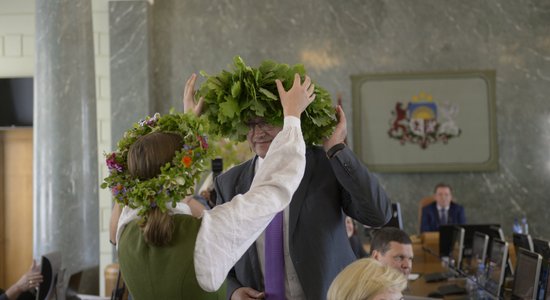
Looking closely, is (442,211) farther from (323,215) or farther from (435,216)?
(323,215)

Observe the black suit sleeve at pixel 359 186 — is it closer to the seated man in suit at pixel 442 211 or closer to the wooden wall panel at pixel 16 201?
the seated man in suit at pixel 442 211

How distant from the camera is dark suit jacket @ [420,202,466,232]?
9.28 meters

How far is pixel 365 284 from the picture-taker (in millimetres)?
2420

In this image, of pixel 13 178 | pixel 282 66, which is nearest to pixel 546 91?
pixel 13 178

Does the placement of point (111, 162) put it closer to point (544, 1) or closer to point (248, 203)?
point (248, 203)

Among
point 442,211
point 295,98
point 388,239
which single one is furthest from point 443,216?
point 295,98

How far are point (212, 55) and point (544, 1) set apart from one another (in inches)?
178

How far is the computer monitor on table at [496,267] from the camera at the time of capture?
5184 millimetres

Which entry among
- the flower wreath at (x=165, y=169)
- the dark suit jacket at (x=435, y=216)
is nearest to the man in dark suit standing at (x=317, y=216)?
the flower wreath at (x=165, y=169)

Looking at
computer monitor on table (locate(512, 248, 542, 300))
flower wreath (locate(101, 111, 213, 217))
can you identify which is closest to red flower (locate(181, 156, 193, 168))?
flower wreath (locate(101, 111, 213, 217))

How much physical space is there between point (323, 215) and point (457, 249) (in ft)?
15.0

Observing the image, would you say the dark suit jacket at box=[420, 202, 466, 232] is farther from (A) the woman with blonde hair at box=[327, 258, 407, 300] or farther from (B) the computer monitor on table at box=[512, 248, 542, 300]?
(A) the woman with blonde hair at box=[327, 258, 407, 300]

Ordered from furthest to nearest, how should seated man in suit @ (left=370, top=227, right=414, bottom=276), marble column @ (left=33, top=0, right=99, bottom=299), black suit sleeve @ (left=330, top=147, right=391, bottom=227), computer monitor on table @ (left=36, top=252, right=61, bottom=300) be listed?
marble column @ (left=33, top=0, right=99, bottom=299)
seated man in suit @ (left=370, top=227, right=414, bottom=276)
computer monitor on table @ (left=36, top=252, right=61, bottom=300)
black suit sleeve @ (left=330, top=147, right=391, bottom=227)

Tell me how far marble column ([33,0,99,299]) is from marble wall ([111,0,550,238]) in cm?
374
